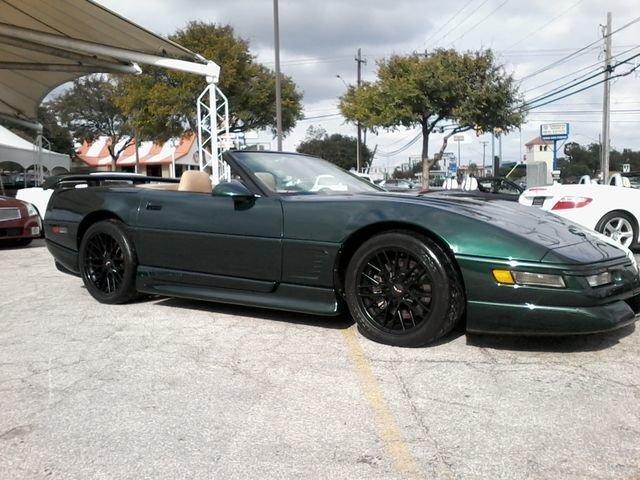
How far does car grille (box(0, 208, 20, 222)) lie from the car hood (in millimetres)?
8170

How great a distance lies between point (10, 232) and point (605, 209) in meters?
9.50

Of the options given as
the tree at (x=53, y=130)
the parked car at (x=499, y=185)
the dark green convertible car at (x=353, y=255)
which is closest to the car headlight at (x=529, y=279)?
the dark green convertible car at (x=353, y=255)

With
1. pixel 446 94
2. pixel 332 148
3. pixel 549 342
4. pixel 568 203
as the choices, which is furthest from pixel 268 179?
pixel 332 148

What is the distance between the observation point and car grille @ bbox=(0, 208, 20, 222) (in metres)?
10.0

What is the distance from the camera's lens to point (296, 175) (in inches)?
190

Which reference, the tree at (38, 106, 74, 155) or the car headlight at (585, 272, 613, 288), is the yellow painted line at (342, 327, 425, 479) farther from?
the tree at (38, 106, 74, 155)

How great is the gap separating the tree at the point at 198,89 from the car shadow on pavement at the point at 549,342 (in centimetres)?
2334

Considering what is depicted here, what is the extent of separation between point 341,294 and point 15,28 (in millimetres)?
13936

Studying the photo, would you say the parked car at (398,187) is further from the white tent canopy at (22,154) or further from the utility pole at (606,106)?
the white tent canopy at (22,154)

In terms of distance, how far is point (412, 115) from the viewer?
2306cm

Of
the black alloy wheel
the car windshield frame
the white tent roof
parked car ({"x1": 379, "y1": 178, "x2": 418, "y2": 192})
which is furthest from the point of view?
the white tent roof

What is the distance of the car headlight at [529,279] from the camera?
3.41 meters

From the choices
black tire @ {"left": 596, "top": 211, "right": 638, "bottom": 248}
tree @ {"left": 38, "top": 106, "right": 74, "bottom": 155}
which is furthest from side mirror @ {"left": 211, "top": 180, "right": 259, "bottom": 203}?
tree @ {"left": 38, "top": 106, "right": 74, "bottom": 155}

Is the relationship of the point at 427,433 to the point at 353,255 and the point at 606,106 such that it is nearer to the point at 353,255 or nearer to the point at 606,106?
the point at 353,255
